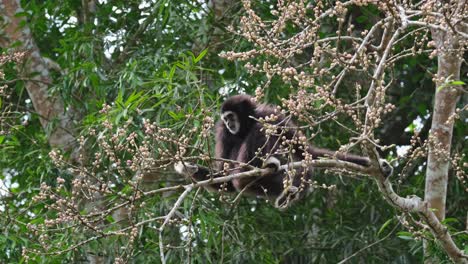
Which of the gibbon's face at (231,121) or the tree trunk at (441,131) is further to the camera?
the gibbon's face at (231,121)

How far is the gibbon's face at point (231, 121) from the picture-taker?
23.5 ft

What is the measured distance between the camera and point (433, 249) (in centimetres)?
608

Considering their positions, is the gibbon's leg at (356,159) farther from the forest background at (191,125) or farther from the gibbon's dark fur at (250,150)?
the forest background at (191,125)

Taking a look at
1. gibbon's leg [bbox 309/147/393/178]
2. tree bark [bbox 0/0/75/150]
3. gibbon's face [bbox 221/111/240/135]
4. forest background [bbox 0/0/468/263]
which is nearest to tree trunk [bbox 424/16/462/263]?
forest background [bbox 0/0/468/263]

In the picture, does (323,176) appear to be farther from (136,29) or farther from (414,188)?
(136,29)

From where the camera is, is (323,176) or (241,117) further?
(323,176)

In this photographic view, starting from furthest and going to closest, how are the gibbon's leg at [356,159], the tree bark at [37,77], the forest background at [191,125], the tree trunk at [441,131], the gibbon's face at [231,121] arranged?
the tree bark at [37,77], the gibbon's face at [231,121], the forest background at [191,125], the tree trunk at [441,131], the gibbon's leg at [356,159]

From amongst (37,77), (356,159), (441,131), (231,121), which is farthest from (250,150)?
(37,77)

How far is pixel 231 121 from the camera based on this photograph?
23.6 ft

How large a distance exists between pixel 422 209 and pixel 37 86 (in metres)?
5.11

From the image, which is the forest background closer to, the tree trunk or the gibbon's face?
the tree trunk

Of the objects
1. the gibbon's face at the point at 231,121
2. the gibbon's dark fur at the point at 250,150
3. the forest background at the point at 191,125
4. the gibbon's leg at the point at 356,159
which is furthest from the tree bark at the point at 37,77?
the gibbon's leg at the point at 356,159

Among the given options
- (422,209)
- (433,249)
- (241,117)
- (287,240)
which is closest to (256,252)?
(287,240)

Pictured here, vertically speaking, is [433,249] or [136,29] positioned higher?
[136,29]
